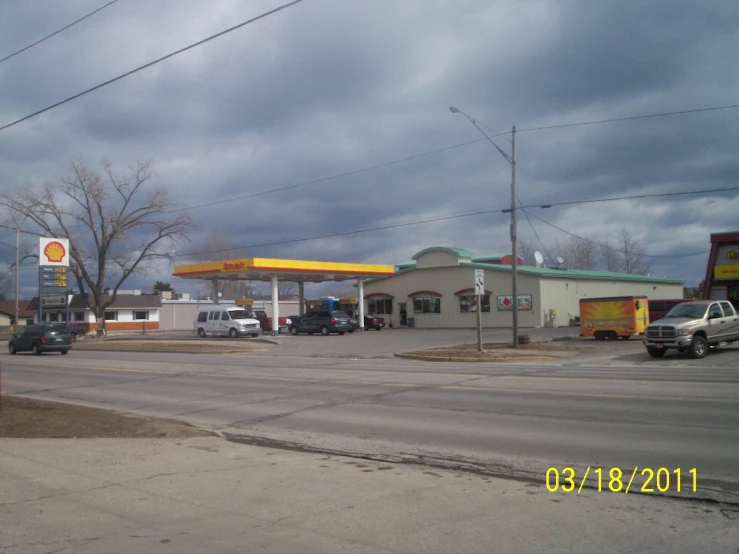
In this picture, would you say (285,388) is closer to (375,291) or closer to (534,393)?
(534,393)

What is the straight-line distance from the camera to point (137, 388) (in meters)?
18.3

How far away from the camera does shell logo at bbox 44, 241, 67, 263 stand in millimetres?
18562

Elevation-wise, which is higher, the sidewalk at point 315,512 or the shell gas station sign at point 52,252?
the shell gas station sign at point 52,252

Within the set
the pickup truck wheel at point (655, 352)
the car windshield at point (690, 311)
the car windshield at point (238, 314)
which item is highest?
the car windshield at point (238, 314)

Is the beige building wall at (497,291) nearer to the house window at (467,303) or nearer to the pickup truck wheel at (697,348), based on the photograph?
the house window at (467,303)

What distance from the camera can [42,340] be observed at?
35469 mm

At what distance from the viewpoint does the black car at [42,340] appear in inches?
1401

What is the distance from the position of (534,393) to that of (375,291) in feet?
151

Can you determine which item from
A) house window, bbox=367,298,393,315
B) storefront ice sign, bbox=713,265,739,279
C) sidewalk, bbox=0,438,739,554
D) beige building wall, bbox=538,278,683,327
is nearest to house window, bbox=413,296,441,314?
house window, bbox=367,298,393,315

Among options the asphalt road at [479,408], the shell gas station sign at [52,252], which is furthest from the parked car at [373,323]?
the shell gas station sign at [52,252]

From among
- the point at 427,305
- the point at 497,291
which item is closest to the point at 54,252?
the point at 497,291

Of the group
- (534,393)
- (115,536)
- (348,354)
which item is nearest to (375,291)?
(348,354)

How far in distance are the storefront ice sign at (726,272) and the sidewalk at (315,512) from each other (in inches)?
1351

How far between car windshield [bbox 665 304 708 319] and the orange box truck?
29.3 feet
